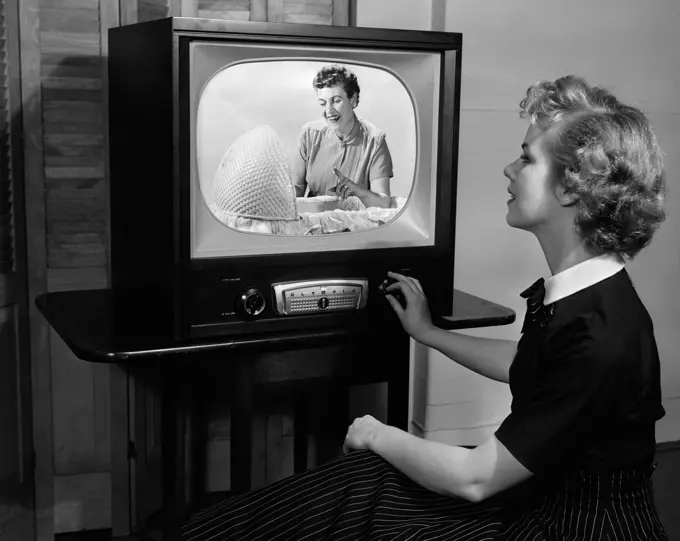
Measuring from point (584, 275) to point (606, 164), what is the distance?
0.16 m

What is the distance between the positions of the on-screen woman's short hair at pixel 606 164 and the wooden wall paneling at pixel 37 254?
1105 millimetres

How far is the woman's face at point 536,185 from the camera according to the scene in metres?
1.35

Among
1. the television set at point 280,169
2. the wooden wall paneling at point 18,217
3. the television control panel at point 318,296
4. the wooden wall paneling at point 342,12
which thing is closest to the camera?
the television set at point 280,169

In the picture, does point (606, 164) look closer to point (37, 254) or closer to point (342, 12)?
point (342, 12)

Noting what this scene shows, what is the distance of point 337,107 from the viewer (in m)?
1.61

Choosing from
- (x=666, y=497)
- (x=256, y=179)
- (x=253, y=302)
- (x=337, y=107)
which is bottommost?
(x=666, y=497)

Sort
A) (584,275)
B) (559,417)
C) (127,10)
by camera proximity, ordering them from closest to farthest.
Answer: (559,417)
(584,275)
(127,10)

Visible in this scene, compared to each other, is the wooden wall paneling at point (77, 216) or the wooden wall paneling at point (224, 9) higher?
the wooden wall paneling at point (224, 9)

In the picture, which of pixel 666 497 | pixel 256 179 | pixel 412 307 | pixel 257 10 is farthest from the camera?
pixel 666 497

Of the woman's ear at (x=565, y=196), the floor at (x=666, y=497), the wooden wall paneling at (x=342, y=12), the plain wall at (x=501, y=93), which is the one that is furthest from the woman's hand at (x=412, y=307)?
the floor at (x=666, y=497)

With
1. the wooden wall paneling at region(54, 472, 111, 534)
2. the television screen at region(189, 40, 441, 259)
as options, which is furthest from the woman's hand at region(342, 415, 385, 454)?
the wooden wall paneling at region(54, 472, 111, 534)

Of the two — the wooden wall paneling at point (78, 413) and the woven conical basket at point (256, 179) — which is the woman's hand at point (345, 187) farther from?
the wooden wall paneling at point (78, 413)

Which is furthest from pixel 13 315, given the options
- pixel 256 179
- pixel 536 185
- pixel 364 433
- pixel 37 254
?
pixel 536 185

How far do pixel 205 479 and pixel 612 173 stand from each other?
4.52ft
